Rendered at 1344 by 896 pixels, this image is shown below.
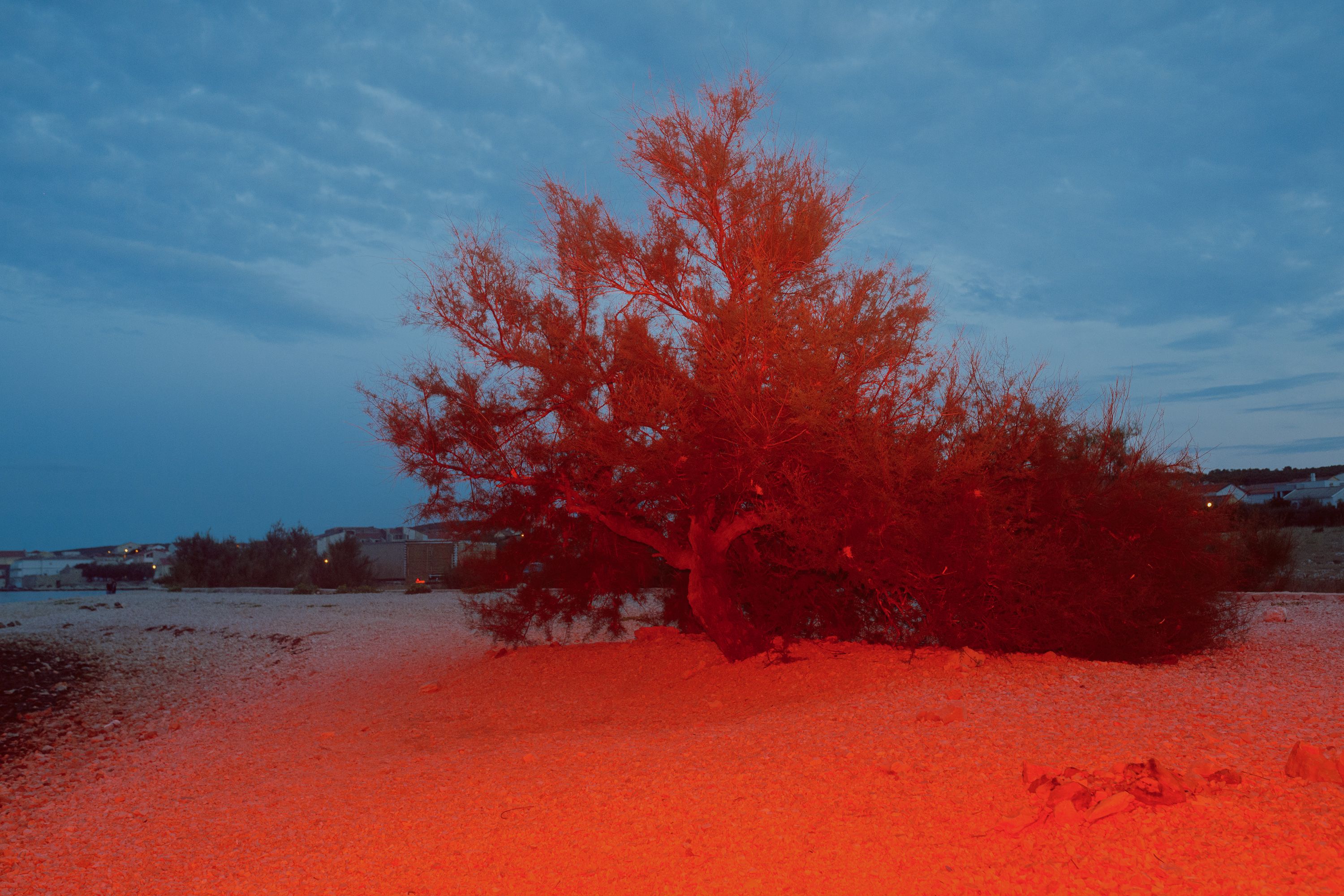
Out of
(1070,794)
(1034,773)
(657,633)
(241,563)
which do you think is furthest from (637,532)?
(241,563)

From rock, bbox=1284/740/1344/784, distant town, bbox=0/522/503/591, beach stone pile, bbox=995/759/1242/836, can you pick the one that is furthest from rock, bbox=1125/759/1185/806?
distant town, bbox=0/522/503/591

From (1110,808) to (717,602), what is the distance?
5.94 m

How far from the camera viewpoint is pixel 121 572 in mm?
42688

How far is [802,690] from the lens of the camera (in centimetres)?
826

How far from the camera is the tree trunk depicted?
9.61 meters

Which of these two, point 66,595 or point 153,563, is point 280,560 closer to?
point 66,595

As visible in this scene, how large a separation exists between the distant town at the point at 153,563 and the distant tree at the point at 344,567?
55 cm

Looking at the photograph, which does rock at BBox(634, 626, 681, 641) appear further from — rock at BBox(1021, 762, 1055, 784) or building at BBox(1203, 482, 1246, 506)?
rock at BBox(1021, 762, 1055, 784)

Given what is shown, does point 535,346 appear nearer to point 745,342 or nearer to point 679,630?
point 745,342

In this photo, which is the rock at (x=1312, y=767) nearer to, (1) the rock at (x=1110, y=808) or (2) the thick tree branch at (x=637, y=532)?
(1) the rock at (x=1110, y=808)

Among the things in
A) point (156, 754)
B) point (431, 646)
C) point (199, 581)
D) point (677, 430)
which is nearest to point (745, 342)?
point (677, 430)

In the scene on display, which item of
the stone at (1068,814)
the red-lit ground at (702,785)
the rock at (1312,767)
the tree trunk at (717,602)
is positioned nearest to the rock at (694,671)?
the red-lit ground at (702,785)

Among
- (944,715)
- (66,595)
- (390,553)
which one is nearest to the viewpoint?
(944,715)

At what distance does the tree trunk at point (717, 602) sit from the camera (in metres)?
9.61
